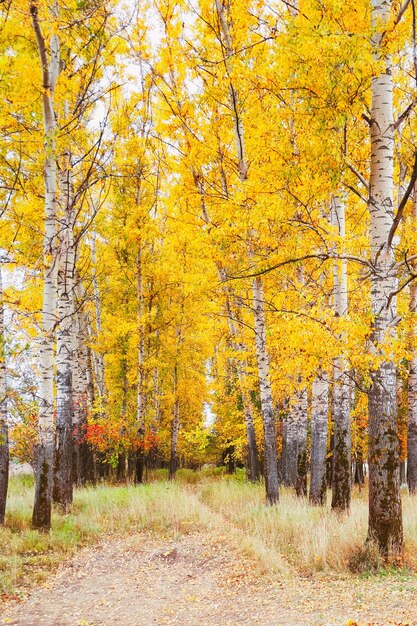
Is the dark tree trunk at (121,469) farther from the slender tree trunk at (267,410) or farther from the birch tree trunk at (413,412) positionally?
the birch tree trunk at (413,412)

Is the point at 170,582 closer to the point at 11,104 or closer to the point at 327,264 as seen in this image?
the point at 327,264

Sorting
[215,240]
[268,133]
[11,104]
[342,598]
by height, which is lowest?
[342,598]

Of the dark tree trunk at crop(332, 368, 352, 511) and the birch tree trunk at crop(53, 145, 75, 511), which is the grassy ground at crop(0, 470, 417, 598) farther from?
the birch tree trunk at crop(53, 145, 75, 511)

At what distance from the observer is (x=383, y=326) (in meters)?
5.62

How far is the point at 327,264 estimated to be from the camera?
622 centimetres

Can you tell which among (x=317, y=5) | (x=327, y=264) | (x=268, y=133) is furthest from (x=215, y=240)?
(x=317, y=5)

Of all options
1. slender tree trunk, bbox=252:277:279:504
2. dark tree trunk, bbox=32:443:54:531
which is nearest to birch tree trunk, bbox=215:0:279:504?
slender tree trunk, bbox=252:277:279:504

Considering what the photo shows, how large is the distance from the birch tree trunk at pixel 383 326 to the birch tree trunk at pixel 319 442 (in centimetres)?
386

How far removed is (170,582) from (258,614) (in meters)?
1.77

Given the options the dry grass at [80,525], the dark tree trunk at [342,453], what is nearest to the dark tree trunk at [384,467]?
the dark tree trunk at [342,453]

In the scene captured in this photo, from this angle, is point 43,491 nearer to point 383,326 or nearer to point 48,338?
point 48,338

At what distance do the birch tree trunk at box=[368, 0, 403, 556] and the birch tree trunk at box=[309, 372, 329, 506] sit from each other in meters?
3.86

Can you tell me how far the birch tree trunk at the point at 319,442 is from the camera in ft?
31.4

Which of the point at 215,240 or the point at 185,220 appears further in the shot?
the point at 185,220
